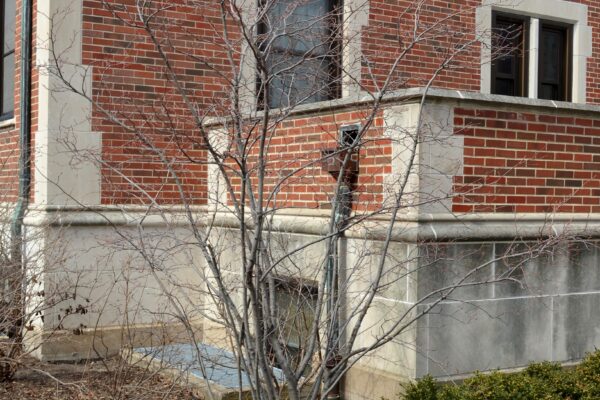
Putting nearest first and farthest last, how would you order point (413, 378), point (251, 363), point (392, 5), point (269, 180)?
point (251, 363) < point (413, 378) < point (269, 180) < point (392, 5)

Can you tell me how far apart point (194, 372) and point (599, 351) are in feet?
10.7

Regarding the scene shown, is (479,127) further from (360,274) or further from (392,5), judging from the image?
(392,5)

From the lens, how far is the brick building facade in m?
6.41

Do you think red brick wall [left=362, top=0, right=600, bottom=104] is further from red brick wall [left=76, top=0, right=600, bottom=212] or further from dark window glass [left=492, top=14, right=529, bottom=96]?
dark window glass [left=492, top=14, right=529, bottom=96]

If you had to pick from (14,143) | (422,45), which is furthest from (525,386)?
(14,143)

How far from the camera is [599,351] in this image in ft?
22.3

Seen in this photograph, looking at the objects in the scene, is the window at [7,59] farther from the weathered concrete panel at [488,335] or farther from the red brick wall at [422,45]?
the weathered concrete panel at [488,335]

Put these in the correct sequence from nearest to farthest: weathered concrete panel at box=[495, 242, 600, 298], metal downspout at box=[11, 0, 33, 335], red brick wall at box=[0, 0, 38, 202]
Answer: weathered concrete panel at box=[495, 242, 600, 298]
metal downspout at box=[11, 0, 33, 335]
red brick wall at box=[0, 0, 38, 202]

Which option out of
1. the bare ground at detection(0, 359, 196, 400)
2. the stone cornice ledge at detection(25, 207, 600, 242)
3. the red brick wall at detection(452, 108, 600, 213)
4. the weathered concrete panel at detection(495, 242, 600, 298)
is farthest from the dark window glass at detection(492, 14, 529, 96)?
the bare ground at detection(0, 359, 196, 400)

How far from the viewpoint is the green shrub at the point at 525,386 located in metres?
5.90

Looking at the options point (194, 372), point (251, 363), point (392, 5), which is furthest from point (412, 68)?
point (251, 363)

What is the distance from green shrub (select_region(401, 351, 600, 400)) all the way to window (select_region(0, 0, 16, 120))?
268 inches

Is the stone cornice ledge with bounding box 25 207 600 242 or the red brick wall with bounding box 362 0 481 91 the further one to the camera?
the red brick wall with bounding box 362 0 481 91

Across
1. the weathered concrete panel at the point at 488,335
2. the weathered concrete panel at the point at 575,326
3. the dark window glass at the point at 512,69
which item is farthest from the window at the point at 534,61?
the weathered concrete panel at the point at 488,335
